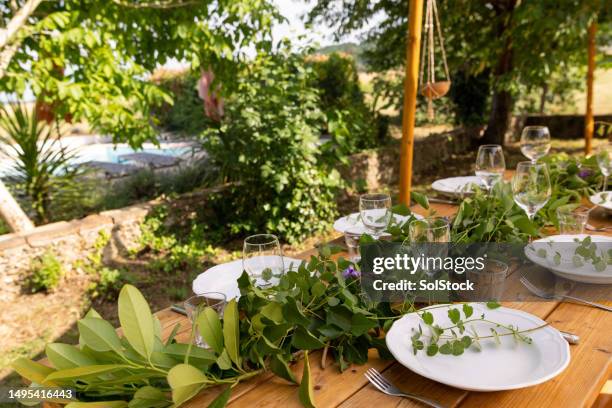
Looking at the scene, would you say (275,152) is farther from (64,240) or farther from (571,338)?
(571,338)

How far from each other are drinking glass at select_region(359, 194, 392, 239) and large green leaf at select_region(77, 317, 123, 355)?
817mm

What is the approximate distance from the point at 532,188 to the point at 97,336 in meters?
1.30

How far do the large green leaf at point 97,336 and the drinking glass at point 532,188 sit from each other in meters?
1.24

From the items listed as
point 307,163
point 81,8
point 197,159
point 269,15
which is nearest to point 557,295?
point 307,163

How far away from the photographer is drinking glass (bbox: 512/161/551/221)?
59.0 inches

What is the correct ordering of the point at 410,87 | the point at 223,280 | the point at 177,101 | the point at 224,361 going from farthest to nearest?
the point at 177,101, the point at 410,87, the point at 223,280, the point at 224,361

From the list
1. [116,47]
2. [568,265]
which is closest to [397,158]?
[116,47]

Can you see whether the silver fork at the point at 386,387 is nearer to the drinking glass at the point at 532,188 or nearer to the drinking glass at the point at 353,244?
the drinking glass at the point at 353,244

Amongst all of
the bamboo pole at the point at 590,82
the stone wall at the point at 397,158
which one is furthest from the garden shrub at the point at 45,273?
the bamboo pole at the point at 590,82

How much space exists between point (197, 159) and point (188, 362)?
449 cm

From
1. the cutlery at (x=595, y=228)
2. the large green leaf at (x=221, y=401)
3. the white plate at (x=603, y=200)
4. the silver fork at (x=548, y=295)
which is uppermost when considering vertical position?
the white plate at (x=603, y=200)

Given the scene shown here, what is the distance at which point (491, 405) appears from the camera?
812 mm

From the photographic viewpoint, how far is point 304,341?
90 centimetres

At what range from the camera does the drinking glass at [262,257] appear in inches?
43.8
